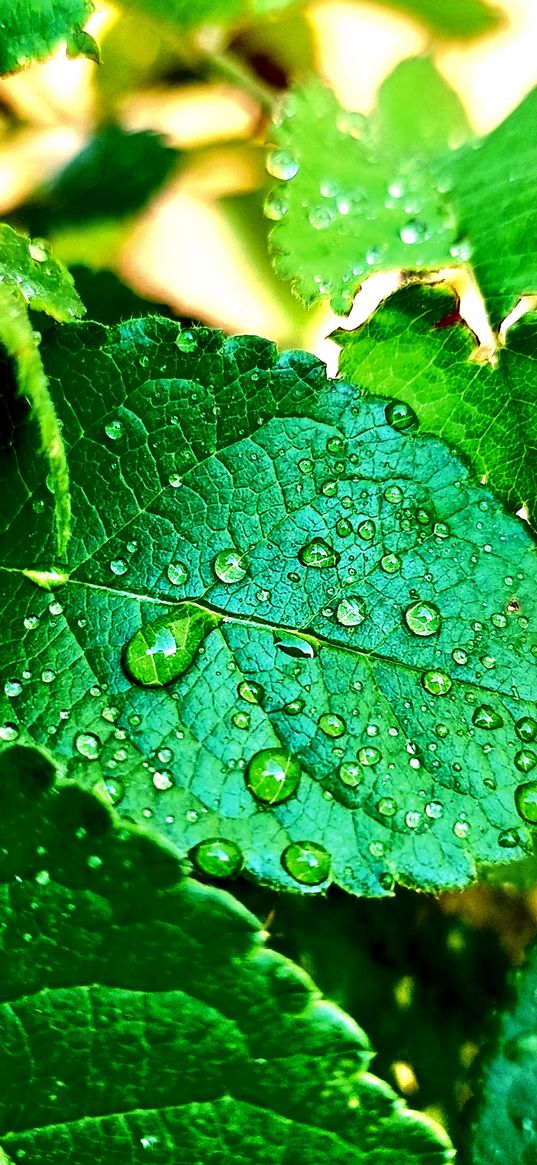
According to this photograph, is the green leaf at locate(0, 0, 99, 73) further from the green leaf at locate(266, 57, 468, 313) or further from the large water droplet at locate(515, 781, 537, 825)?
the large water droplet at locate(515, 781, 537, 825)

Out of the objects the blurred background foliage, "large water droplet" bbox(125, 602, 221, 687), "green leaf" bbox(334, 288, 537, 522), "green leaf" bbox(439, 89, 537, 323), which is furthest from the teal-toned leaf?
"large water droplet" bbox(125, 602, 221, 687)

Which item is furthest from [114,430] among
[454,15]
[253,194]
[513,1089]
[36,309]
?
[454,15]

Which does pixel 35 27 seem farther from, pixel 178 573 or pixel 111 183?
pixel 111 183

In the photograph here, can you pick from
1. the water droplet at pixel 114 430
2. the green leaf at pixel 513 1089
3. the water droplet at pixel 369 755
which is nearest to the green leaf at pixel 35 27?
the water droplet at pixel 114 430

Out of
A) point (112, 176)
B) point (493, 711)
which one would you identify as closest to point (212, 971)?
point (493, 711)

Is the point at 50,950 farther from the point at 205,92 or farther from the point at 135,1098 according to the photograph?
the point at 205,92

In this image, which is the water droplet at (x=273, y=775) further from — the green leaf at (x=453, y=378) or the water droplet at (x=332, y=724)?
the green leaf at (x=453, y=378)

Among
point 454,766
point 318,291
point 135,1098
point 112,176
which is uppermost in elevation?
point 112,176
